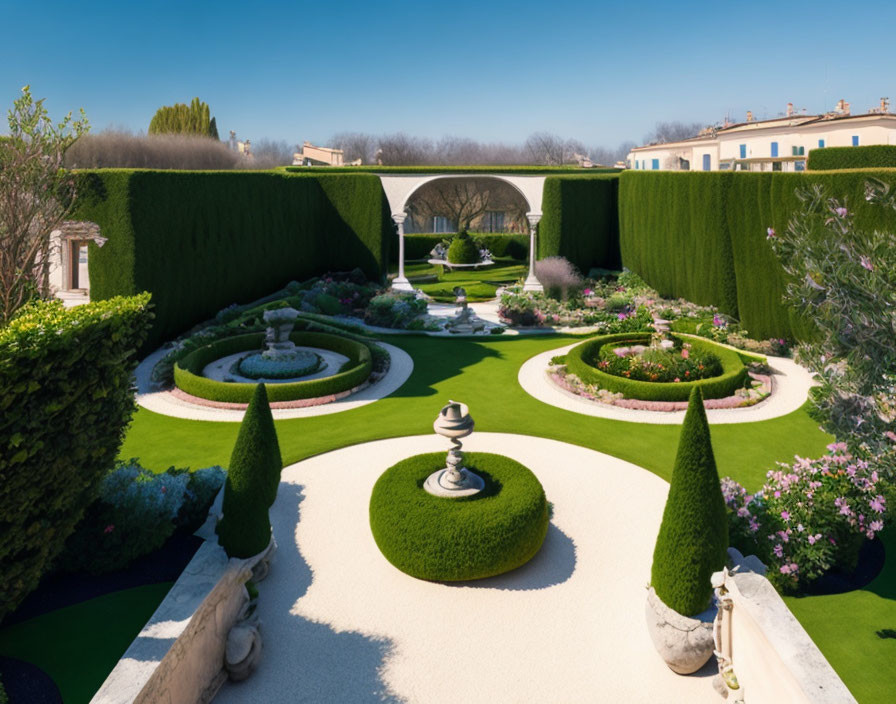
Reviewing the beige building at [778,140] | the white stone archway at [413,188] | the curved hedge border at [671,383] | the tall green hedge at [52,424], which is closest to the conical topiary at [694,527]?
the tall green hedge at [52,424]

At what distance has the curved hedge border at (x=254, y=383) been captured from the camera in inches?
587

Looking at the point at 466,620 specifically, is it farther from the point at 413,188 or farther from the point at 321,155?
the point at 321,155

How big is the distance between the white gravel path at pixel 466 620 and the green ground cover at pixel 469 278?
19167 mm

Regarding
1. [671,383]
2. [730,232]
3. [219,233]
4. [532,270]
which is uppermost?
[219,233]

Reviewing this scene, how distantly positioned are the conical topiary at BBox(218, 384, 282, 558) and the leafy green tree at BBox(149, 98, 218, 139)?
49043 mm

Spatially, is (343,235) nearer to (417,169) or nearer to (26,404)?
(417,169)

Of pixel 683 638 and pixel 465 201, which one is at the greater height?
pixel 465 201

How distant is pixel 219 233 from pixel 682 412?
15.5 metres

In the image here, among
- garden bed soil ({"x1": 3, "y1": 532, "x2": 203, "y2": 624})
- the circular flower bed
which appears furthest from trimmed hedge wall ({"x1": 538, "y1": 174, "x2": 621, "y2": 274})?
garden bed soil ({"x1": 3, "y1": 532, "x2": 203, "y2": 624})

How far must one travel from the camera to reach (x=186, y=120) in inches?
2051

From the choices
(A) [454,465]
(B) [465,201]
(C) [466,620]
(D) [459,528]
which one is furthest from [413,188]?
(C) [466,620]

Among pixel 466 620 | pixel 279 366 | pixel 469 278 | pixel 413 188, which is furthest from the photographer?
pixel 469 278

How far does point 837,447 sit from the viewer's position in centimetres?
895

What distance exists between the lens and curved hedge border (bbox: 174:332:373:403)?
14922 mm
